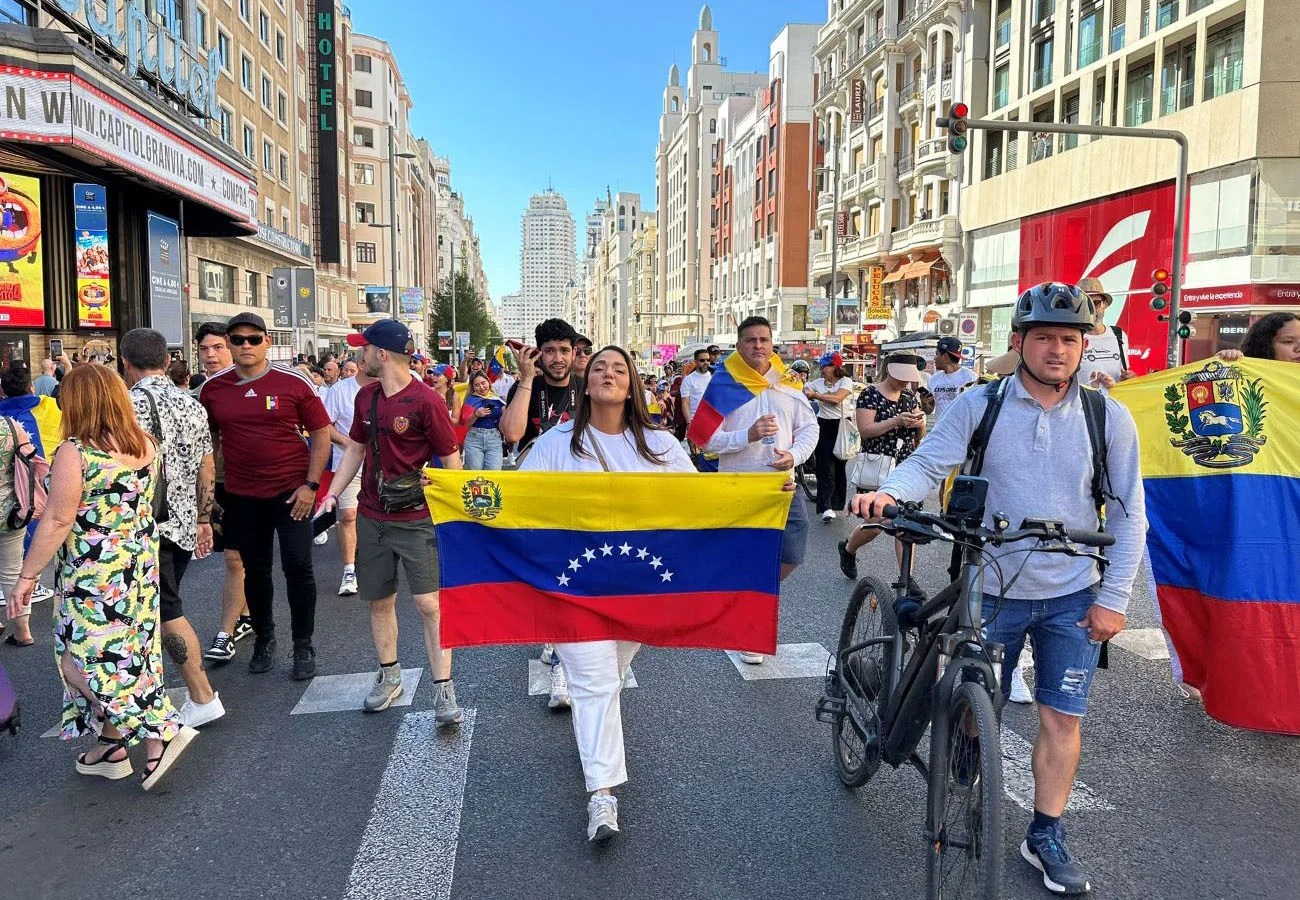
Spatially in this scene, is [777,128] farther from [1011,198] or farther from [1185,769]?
[1185,769]

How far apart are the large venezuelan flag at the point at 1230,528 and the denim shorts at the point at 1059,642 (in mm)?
1749

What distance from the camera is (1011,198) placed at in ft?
129

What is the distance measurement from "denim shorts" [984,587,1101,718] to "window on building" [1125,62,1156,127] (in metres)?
34.1

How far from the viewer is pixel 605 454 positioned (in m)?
4.41

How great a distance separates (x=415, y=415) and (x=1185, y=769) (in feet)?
13.5

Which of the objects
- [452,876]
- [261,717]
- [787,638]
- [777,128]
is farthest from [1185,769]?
[777,128]

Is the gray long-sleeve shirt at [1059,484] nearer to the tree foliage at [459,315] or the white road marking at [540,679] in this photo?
the white road marking at [540,679]

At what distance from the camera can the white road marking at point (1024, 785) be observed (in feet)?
13.3

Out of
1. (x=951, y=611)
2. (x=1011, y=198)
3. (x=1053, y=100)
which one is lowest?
(x=951, y=611)

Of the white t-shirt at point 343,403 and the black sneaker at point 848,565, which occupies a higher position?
the white t-shirt at point 343,403

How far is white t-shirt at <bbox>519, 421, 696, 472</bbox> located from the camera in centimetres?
440

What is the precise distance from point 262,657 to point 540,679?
1757 mm

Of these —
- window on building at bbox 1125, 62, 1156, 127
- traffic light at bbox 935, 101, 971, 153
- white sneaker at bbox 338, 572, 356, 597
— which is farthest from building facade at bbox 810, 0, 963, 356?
white sneaker at bbox 338, 572, 356, 597

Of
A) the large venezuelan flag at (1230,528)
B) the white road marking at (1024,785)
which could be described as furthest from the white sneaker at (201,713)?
the large venezuelan flag at (1230,528)
